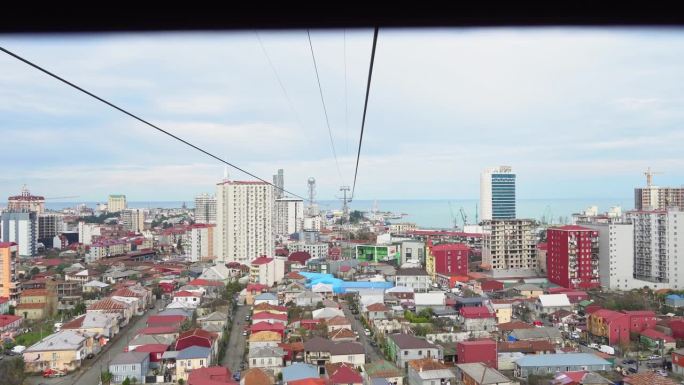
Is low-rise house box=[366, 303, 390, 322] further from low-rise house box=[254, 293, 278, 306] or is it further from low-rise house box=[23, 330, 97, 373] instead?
low-rise house box=[23, 330, 97, 373]

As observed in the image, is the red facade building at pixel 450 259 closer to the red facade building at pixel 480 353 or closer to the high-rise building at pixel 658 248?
the high-rise building at pixel 658 248

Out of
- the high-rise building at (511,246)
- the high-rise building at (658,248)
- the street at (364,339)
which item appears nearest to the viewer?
the street at (364,339)

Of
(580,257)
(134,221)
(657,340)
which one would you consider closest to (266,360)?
(657,340)

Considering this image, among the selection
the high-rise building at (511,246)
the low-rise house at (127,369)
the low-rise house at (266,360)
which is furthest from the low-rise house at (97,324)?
the high-rise building at (511,246)

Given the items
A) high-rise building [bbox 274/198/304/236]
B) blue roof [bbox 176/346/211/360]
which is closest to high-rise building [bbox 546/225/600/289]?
blue roof [bbox 176/346/211/360]

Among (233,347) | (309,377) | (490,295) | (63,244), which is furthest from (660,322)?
(63,244)

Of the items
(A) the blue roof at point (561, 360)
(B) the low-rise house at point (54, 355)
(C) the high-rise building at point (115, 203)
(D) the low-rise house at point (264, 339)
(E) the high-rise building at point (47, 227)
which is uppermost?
(C) the high-rise building at point (115, 203)
